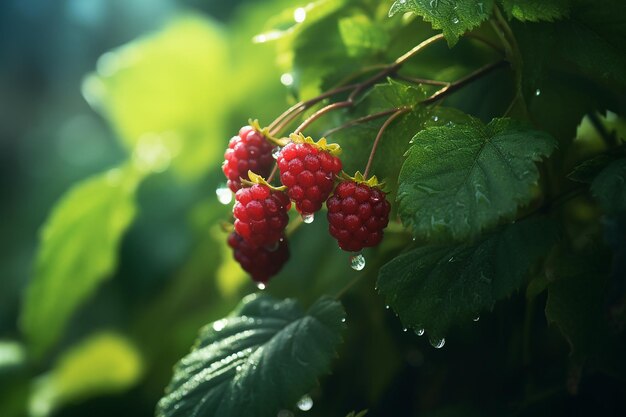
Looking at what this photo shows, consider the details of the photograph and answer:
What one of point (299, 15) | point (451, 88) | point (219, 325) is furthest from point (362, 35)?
point (219, 325)

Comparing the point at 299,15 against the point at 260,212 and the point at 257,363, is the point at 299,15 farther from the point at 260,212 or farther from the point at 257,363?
the point at 257,363

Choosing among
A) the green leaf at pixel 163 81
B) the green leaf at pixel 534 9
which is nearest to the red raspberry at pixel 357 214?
the green leaf at pixel 534 9

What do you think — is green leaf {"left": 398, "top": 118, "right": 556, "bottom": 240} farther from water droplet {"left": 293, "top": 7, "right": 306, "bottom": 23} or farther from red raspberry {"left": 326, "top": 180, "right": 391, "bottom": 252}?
water droplet {"left": 293, "top": 7, "right": 306, "bottom": 23}

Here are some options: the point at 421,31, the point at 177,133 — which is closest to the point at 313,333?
the point at 421,31

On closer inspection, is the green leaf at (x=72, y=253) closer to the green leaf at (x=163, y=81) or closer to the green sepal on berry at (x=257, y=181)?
the green leaf at (x=163, y=81)

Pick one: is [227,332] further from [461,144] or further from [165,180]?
[165,180]

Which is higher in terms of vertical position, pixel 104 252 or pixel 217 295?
pixel 104 252
